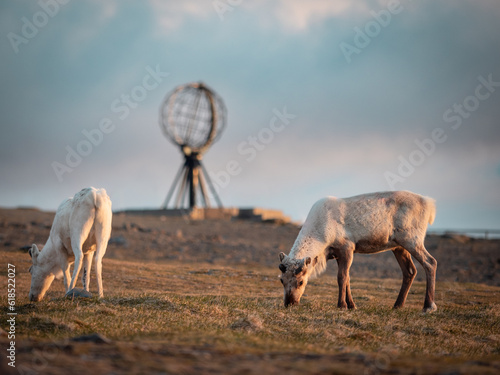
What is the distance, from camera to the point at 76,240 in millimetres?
11445

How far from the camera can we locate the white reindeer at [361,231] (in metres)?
11.7

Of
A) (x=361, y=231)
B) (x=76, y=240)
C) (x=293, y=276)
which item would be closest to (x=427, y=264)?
(x=361, y=231)

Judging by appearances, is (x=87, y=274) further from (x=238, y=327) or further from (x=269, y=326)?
(x=269, y=326)

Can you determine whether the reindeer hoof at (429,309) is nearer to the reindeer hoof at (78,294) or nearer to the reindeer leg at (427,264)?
the reindeer leg at (427,264)

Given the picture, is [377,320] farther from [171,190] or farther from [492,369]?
[171,190]

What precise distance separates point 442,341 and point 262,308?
11.8ft

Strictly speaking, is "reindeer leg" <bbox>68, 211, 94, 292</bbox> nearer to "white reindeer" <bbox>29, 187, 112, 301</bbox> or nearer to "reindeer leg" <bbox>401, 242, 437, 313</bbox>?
"white reindeer" <bbox>29, 187, 112, 301</bbox>

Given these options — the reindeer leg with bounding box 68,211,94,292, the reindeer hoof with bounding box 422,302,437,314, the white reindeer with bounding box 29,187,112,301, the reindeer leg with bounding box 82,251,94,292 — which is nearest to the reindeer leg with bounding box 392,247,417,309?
the reindeer hoof with bounding box 422,302,437,314

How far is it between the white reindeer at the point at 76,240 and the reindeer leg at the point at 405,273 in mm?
7138

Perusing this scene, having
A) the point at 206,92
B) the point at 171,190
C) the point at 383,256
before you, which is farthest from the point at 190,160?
the point at 383,256

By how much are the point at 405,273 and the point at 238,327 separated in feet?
19.3

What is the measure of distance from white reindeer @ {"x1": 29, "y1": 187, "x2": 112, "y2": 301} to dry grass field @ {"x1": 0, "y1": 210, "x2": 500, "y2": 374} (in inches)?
30.3

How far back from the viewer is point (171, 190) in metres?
52.0

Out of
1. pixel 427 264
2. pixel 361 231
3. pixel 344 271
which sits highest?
pixel 361 231
